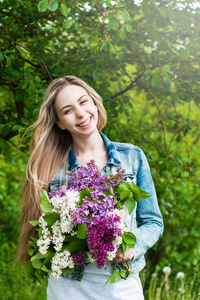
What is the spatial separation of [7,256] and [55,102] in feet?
12.3

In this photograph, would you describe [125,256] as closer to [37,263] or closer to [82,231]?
[82,231]

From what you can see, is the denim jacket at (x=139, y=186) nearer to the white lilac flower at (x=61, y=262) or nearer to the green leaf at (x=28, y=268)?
the white lilac flower at (x=61, y=262)

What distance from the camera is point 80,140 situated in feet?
7.04

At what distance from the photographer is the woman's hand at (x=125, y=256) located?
5.45 feet

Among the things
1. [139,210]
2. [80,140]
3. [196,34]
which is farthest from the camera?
[196,34]

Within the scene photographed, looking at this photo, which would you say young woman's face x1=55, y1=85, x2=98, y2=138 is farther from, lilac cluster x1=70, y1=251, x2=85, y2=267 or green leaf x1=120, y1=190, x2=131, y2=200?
lilac cluster x1=70, y1=251, x2=85, y2=267

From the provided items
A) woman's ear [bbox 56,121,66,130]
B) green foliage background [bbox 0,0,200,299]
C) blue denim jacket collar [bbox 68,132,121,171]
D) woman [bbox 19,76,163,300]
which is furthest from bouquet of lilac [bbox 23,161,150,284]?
green foliage background [bbox 0,0,200,299]

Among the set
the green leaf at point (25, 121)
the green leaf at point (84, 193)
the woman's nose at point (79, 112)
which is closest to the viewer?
the green leaf at point (84, 193)

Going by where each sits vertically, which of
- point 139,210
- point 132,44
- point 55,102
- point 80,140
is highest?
point 132,44

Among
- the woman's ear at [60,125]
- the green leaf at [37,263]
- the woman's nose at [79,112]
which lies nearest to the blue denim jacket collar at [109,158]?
Answer: the woman's ear at [60,125]

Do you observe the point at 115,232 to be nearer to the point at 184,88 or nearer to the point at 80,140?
the point at 80,140

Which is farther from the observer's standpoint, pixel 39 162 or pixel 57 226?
pixel 39 162

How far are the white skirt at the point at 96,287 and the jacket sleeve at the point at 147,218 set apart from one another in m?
0.17

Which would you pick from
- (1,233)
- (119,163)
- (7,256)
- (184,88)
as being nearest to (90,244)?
(119,163)
